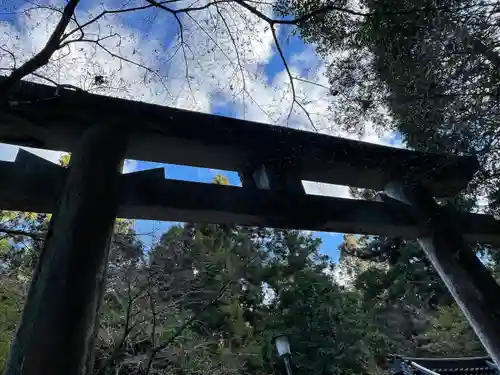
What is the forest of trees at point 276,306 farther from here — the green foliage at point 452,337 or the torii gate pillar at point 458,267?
the torii gate pillar at point 458,267

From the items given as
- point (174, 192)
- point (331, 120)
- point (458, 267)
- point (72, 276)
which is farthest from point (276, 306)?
point (72, 276)

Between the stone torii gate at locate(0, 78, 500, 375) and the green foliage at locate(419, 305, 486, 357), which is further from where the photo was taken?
the green foliage at locate(419, 305, 486, 357)

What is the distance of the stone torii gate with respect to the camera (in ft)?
4.41

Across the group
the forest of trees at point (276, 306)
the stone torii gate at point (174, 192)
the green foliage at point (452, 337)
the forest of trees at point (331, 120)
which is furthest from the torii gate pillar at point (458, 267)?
the green foliage at point (452, 337)

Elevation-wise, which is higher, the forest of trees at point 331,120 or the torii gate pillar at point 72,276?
the forest of trees at point 331,120

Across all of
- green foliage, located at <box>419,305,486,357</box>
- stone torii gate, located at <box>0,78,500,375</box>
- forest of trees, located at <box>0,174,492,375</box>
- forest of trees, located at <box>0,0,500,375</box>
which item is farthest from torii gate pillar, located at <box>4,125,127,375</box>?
green foliage, located at <box>419,305,486,357</box>

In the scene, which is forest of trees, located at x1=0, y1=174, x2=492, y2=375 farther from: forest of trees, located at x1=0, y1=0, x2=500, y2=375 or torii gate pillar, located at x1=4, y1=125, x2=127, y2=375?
torii gate pillar, located at x1=4, y1=125, x2=127, y2=375

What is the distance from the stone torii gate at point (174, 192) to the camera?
1343 mm

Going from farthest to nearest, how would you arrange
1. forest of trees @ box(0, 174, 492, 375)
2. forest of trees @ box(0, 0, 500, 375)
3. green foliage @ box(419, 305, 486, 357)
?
green foliage @ box(419, 305, 486, 357) → forest of trees @ box(0, 174, 492, 375) → forest of trees @ box(0, 0, 500, 375)

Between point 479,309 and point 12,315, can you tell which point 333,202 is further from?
point 12,315

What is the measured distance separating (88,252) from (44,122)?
2.91 feet

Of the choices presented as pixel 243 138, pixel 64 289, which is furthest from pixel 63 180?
pixel 243 138

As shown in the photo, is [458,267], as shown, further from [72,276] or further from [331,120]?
[72,276]

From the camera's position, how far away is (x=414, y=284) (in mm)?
11305
